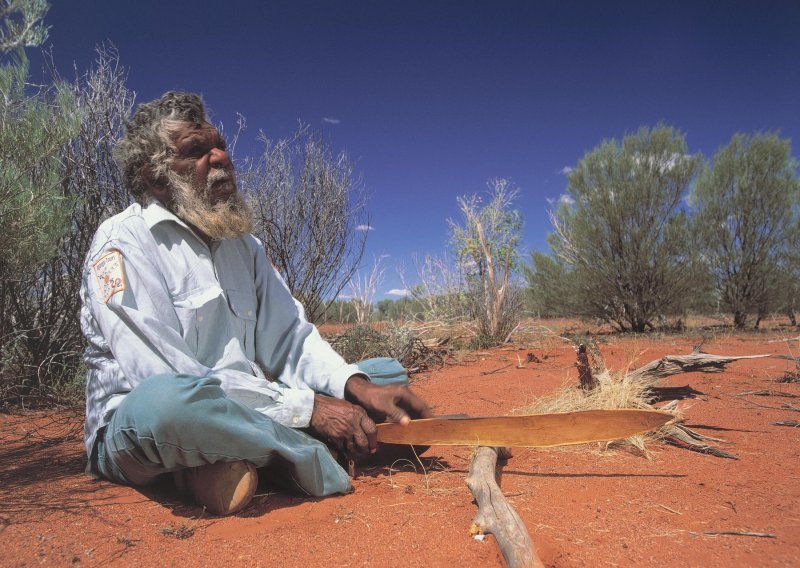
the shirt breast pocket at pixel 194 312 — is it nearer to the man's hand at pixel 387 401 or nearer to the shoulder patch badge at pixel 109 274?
the shoulder patch badge at pixel 109 274

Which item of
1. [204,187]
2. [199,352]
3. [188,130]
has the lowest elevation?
[199,352]

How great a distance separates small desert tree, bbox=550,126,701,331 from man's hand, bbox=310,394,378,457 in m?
10.6

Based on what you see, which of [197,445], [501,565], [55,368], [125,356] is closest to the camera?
[501,565]

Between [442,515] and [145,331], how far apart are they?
115 centimetres

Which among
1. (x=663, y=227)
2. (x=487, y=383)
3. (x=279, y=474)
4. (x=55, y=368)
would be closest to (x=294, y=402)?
(x=279, y=474)

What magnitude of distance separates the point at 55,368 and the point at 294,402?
313 cm

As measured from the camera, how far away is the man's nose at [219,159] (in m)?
2.27

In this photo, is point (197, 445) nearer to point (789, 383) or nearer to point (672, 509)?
point (672, 509)

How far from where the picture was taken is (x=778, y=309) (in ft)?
37.3

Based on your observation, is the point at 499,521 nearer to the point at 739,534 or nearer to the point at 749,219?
the point at 739,534

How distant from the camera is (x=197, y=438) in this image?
4.95 feet

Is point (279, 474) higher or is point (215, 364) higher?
point (215, 364)

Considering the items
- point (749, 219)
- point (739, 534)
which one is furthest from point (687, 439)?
point (749, 219)

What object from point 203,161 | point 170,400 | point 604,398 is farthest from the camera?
point 604,398
